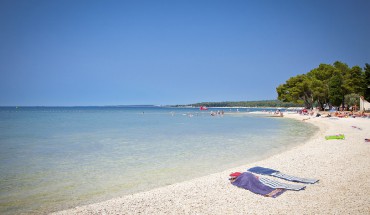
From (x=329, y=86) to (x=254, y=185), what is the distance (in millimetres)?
54516

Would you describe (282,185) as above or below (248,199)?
above

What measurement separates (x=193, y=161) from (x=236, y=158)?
83.7 inches

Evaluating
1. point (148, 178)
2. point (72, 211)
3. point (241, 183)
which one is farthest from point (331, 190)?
point (72, 211)

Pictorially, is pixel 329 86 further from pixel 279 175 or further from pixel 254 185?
pixel 254 185

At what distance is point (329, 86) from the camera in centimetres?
5416

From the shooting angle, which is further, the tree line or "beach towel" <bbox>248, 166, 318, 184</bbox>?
the tree line

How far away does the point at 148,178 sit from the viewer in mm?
9461

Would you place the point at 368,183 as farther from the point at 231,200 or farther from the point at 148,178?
the point at 148,178

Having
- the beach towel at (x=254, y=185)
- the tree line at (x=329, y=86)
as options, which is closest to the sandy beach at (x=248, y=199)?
the beach towel at (x=254, y=185)

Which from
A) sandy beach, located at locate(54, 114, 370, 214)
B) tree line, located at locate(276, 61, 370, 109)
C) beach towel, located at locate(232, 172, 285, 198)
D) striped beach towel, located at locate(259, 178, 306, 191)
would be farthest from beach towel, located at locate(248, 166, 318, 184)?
tree line, located at locate(276, 61, 370, 109)

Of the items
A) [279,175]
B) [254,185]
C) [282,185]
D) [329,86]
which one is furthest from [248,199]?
[329,86]

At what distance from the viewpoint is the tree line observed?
5182 cm

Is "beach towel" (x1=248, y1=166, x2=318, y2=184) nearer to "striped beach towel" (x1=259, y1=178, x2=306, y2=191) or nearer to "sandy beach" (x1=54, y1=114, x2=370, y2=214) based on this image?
"sandy beach" (x1=54, y1=114, x2=370, y2=214)

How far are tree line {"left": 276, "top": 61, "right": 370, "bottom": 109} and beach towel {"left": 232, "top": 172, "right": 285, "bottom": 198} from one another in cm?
4080
